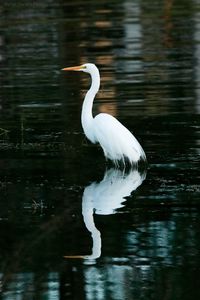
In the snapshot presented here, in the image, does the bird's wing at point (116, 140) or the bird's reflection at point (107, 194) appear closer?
the bird's reflection at point (107, 194)

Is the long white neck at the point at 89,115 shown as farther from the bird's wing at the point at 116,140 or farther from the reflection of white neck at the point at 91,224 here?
the reflection of white neck at the point at 91,224

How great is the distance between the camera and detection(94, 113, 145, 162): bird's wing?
12.4 metres

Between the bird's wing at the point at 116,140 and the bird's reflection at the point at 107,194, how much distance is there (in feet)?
0.65

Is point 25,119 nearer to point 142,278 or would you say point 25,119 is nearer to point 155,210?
point 155,210

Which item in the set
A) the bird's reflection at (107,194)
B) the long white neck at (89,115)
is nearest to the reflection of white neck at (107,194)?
the bird's reflection at (107,194)

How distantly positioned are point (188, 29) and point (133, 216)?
1969 centimetres

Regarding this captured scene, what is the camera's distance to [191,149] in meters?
13.3

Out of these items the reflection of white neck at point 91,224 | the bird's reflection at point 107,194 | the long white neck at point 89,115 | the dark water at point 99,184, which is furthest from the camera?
the long white neck at point 89,115

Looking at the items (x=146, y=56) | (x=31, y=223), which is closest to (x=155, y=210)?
(x=31, y=223)

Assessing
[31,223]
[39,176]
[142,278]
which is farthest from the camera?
[39,176]

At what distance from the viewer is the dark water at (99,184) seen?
855cm

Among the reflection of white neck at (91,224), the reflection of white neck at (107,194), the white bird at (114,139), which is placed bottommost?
the reflection of white neck at (107,194)

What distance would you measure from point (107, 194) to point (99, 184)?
1.55 ft

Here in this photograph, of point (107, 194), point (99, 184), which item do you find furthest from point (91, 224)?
point (99, 184)
